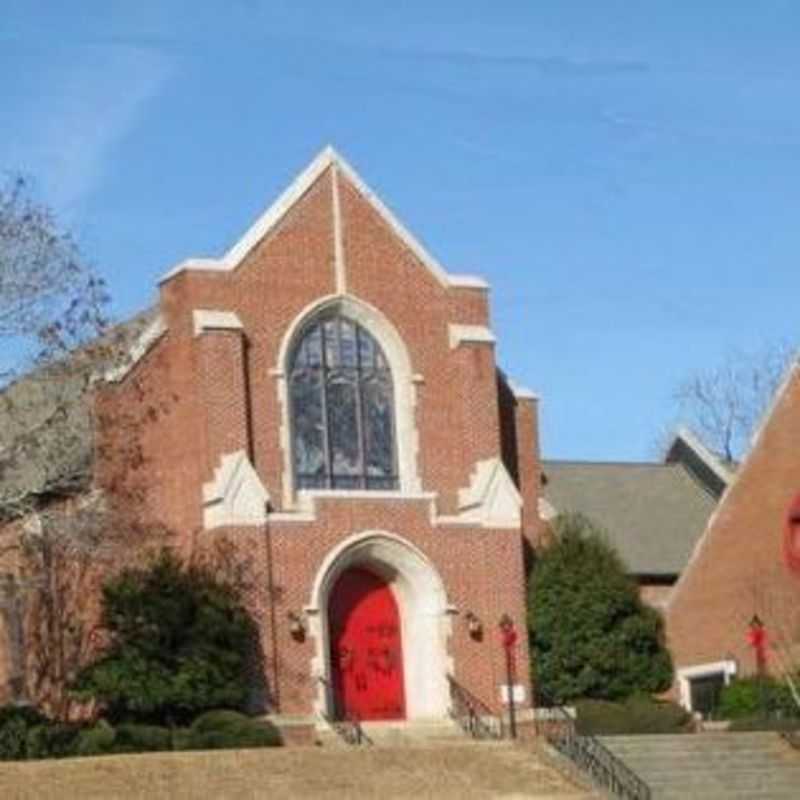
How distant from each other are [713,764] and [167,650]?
9.90 meters

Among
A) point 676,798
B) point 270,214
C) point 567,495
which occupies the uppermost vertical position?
point 270,214

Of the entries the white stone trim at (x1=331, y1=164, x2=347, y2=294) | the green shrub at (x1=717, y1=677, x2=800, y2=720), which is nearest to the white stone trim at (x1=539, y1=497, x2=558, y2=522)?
the green shrub at (x1=717, y1=677, x2=800, y2=720)

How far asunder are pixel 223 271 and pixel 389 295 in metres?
3.80

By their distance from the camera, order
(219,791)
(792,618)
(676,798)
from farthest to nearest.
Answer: (792,618) < (676,798) < (219,791)

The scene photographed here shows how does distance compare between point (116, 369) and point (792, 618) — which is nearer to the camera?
point (116, 369)

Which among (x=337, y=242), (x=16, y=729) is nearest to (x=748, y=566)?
(x=337, y=242)

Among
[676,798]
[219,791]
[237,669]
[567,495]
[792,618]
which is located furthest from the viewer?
[567,495]

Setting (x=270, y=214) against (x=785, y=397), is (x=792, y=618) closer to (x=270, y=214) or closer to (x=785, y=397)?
(x=785, y=397)

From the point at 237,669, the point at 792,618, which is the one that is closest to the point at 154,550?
the point at 237,669

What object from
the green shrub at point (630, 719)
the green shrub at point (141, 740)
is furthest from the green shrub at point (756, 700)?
the green shrub at point (141, 740)

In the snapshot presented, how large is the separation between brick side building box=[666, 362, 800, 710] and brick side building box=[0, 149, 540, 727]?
20.4 ft

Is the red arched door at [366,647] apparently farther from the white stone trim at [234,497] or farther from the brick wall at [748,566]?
the brick wall at [748,566]

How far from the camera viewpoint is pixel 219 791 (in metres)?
34.2

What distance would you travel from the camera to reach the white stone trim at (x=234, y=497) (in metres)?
42.8
